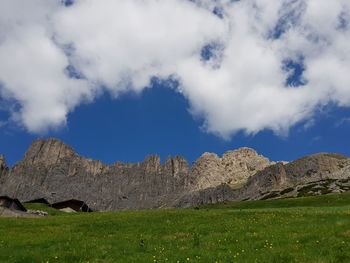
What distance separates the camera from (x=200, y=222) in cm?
3684

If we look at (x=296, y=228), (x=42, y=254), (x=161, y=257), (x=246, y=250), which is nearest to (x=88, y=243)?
(x=42, y=254)

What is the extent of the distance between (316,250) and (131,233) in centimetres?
1432

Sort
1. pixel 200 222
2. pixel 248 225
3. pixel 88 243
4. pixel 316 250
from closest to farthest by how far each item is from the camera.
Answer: pixel 316 250
pixel 88 243
pixel 248 225
pixel 200 222

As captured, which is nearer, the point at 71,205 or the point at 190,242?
the point at 190,242

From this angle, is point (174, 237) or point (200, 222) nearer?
point (174, 237)

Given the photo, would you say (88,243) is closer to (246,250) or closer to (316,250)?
(246,250)

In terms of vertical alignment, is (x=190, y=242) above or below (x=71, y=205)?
below

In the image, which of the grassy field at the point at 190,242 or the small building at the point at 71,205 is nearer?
the grassy field at the point at 190,242

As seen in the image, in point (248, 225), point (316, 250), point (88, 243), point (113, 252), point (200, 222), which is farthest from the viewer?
point (200, 222)

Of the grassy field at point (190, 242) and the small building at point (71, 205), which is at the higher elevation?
the small building at point (71, 205)

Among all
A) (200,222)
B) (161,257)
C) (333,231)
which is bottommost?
(161,257)

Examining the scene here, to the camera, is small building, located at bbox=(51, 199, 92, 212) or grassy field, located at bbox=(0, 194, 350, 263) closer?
grassy field, located at bbox=(0, 194, 350, 263)

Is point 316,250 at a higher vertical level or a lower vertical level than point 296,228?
lower

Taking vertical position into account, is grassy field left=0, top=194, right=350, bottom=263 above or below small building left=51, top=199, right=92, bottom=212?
below
